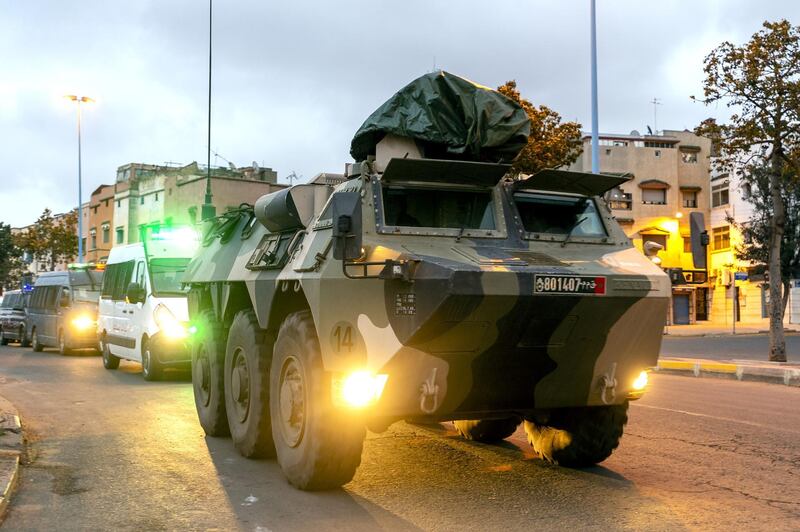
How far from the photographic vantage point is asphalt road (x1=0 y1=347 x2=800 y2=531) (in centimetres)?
542

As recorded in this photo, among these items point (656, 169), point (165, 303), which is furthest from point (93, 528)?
point (656, 169)

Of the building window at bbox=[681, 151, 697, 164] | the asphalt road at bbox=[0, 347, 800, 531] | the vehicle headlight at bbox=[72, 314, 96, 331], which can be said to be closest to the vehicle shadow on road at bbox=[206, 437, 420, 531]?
the asphalt road at bbox=[0, 347, 800, 531]

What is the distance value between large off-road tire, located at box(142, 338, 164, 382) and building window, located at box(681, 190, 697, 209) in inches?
1682

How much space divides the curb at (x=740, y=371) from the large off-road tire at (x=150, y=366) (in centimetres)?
879

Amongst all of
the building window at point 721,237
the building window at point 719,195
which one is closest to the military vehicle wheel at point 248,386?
the building window at point 721,237

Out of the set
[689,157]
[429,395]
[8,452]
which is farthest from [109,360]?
[689,157]

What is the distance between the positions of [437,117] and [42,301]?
750 inches

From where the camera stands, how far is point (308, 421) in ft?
19.2

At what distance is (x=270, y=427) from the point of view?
709cm

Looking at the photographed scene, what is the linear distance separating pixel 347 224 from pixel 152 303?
1006cm

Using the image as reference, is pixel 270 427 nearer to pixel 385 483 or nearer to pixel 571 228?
pixel 385 483

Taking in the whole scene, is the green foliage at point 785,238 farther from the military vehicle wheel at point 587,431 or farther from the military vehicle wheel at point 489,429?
the military vehicle wheel at point 587,431

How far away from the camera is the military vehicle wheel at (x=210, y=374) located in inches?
324

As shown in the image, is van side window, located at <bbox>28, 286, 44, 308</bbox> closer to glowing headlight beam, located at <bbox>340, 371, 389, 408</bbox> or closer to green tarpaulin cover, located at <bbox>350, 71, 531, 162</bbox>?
green tarpaulin cover, located at <bbox>350, 71, 531, 162</bbox>
